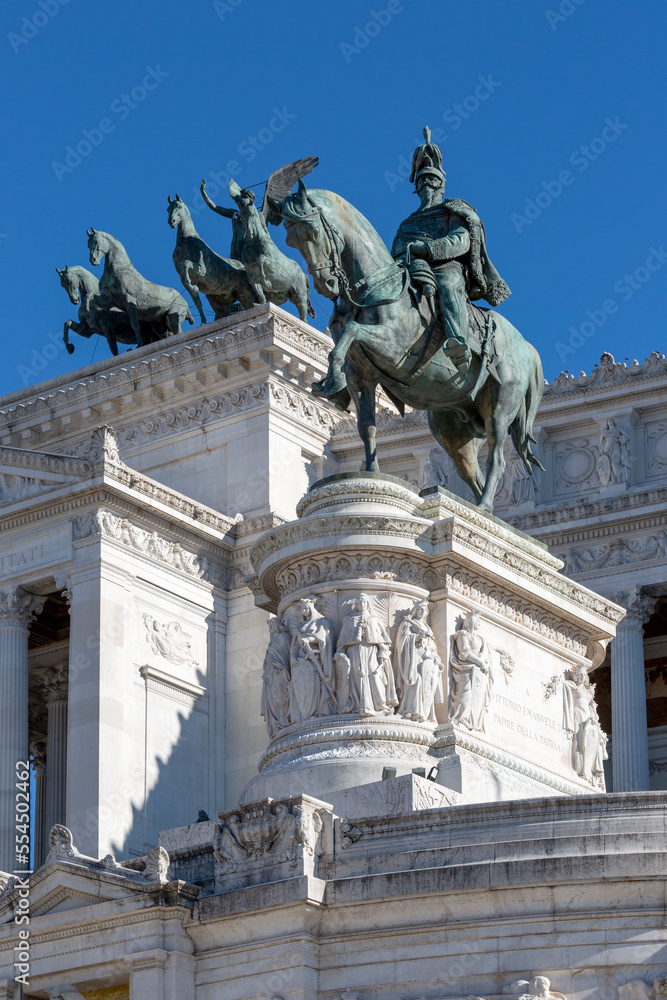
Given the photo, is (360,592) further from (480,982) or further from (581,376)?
(581,376)

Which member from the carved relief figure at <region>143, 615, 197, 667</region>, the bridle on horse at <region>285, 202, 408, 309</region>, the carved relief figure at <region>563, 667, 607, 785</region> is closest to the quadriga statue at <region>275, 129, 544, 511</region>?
the bridle on horse at <region>285, 202, 408, 309</region>

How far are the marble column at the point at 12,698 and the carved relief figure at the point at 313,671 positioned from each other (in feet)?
48.8

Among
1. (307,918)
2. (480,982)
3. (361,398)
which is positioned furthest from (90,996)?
(361,398)

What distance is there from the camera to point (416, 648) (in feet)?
97.7

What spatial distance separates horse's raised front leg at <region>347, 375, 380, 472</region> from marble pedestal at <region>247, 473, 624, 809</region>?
2.05 feet

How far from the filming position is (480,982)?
944 inches

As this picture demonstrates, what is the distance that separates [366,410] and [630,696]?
17402 mm

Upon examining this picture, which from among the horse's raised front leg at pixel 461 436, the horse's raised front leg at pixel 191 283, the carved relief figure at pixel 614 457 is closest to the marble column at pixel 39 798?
the horse's raised front leg at pixel 191 283

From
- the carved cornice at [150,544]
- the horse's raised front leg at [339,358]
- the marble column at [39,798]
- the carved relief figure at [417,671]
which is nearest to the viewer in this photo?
the carved relief figure at [417,671]

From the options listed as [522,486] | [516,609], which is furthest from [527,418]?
[522,486]

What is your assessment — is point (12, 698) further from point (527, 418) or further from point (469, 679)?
point (469, 679)

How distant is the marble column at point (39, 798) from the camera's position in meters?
47.5

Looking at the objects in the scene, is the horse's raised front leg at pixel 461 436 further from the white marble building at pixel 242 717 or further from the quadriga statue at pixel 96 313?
the quadriga statue at pixel 96 313

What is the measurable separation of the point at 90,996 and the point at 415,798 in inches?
178
